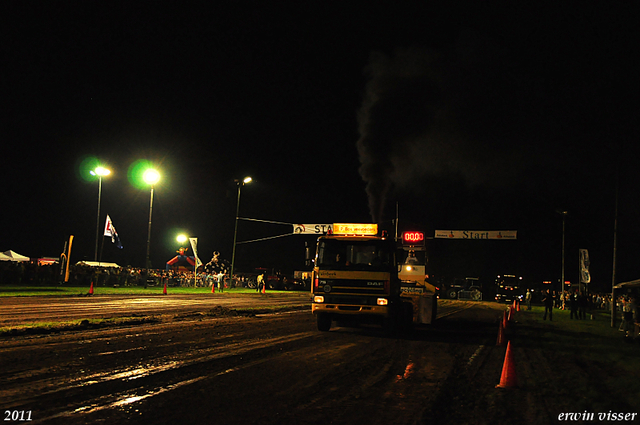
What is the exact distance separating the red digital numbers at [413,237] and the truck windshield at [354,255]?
A: 5.78 metres

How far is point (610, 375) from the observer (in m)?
9.73

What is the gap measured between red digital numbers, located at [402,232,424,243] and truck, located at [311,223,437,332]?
4.86 metres

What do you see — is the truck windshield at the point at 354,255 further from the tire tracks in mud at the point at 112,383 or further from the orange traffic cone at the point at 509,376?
the orange traffic cone at the point at 509,376

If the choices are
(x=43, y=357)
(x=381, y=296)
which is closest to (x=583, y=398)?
(x=381, y=296)

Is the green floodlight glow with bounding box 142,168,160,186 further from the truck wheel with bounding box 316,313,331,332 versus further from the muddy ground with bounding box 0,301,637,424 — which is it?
the truck wheel with bounding box 316,313,331,332

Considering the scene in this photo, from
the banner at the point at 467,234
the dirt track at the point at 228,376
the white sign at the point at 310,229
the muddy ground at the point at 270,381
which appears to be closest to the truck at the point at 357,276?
the dirt track at the point at 228,376

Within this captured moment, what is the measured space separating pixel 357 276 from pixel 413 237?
672 cm

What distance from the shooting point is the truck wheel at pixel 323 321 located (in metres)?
15.2

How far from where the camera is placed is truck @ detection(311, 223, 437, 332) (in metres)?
14.0

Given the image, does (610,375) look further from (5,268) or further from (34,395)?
(5,268)

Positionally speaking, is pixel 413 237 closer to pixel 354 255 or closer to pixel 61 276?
pixel 354 255

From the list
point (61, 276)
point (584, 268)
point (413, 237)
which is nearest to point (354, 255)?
point (413, 237)

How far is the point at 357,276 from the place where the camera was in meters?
14.1

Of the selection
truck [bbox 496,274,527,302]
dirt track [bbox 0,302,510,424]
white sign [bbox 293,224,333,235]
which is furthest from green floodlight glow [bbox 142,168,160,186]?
truck [bbox 496,274,527,302]
